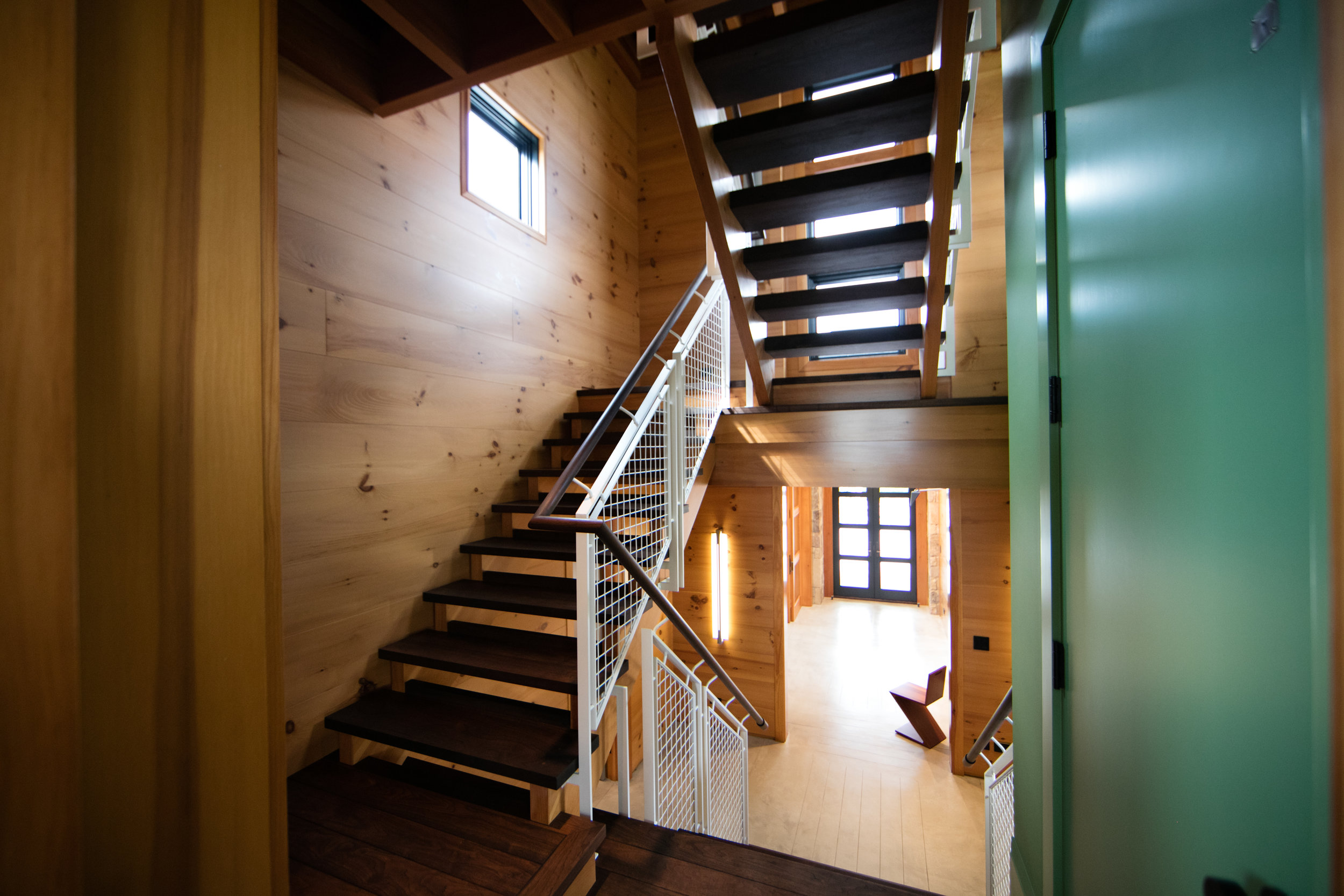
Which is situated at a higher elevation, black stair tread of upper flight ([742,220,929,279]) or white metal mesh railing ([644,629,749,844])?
black stair tread of upper flight ([742,220,929,279])

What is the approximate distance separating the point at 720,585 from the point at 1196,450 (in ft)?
13.4

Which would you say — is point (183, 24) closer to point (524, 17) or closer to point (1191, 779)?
point (1191, 779)

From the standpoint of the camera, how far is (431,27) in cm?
203

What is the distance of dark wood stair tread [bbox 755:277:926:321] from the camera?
276cm

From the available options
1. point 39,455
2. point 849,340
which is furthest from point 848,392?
point 39,455

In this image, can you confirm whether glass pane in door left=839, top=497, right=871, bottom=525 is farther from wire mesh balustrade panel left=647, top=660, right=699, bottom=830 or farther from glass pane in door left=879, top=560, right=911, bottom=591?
wire mesh balustrade panel left=647, top=660, right=699, bottom=830

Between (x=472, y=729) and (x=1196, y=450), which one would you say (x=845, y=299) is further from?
(x=472, y=729)

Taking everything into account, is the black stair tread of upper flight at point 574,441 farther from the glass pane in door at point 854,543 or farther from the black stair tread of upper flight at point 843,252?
the glass pane in door at point 854,543

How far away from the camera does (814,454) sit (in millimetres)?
3340

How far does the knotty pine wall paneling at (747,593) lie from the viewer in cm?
447

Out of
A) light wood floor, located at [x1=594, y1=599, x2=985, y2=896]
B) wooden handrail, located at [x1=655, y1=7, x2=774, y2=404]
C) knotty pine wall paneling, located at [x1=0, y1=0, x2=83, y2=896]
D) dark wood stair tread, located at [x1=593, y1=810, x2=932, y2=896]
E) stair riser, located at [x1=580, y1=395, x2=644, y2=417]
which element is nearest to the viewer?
knotty pine wall paneling, located at [x1=0, y1=0, x2=83, y2=896]

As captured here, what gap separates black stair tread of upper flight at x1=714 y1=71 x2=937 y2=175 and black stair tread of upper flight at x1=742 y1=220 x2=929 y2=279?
367 mm

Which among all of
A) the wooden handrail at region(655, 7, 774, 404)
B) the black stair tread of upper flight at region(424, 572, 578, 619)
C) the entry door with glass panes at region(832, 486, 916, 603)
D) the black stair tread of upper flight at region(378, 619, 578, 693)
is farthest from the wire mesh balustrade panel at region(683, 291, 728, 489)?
the entry door with glass panes at region(832, 486, 916, 603)

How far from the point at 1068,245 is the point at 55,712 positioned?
1544 millimetres
